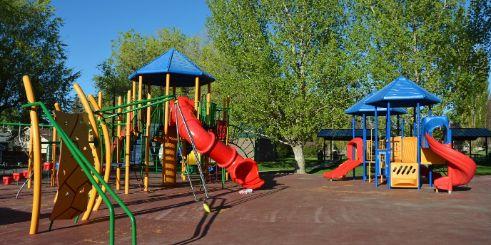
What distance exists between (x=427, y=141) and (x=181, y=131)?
7773 mm

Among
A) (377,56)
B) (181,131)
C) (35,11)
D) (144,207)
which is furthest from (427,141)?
(35,11)

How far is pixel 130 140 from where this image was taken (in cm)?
1317

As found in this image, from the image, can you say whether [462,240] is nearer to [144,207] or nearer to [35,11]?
[144,207]

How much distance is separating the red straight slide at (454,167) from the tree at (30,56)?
23.4 metres

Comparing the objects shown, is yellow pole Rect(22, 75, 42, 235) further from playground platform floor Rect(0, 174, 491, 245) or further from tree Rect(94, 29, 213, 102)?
tree Rect(94, 29, 213, 102)

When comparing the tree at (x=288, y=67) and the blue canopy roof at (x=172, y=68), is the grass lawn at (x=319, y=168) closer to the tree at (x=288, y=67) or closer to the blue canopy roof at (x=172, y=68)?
the tree at (x=288, y=67)

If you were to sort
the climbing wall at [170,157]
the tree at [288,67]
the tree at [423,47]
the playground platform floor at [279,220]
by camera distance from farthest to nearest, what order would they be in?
the tree at [423,47]
the tree at [288,67]
the climbing wall at [170,157]
the playground platform floor at [279,220]

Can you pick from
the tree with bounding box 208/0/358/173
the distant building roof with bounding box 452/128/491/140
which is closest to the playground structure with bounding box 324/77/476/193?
the tree with bounding box 208/0/358/173

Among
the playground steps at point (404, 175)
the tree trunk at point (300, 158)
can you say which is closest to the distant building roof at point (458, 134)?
the tree trunk at point (300, 158)

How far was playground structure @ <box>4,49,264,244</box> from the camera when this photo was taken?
6719mm

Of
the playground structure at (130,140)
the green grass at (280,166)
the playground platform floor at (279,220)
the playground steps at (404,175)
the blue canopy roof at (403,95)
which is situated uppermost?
the blue canopy roof at (403,95)

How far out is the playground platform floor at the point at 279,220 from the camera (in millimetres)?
6520

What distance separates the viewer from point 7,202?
10.8m

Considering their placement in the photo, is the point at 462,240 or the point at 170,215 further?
the point at 170,215
